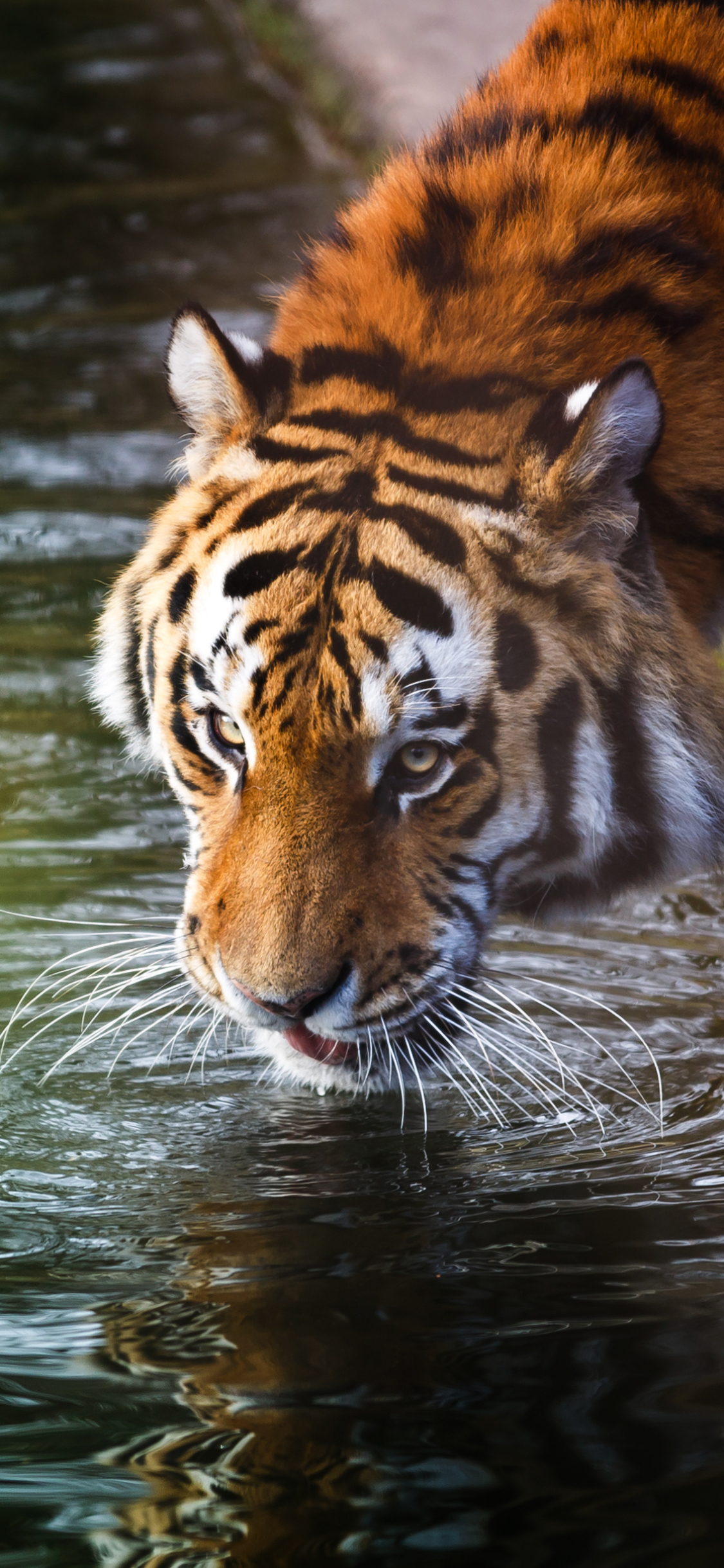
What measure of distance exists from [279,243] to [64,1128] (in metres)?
4.72

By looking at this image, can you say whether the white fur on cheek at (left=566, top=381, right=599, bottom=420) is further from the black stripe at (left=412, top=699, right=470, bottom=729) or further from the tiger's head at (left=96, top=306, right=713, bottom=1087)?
the black stripe at (left=412, top=699, right=470, bottom=729)

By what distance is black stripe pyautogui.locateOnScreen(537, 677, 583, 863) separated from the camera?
2.15 meters

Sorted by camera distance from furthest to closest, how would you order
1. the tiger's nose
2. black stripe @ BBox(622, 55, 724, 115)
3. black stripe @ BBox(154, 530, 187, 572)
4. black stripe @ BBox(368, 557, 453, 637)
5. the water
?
black stripe @ BBox(622, 55, 724, 115) → black stripe @ BBox(154, 530, 187, 572) → black stripe @ BBox(368, 557, 453, 637) → the tiger's nose → the water

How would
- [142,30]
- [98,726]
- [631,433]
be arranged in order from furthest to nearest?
[142,30] < [98,726] < [631,433]

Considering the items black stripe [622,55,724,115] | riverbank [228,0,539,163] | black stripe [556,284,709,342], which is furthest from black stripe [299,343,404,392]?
riverbank [228,0,539,163]

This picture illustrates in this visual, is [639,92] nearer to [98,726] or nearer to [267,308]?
[98,726]

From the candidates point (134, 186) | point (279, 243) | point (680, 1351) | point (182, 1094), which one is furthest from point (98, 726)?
point (134, 186)

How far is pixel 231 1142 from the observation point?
234 centimetres

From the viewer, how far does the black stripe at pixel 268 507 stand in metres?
2.14

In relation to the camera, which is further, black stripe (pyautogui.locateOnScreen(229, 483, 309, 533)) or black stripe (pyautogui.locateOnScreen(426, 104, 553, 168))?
black stripe (pyautogui.locateOnScreen(426, 104, 553, 168))

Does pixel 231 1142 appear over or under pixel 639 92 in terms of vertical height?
under

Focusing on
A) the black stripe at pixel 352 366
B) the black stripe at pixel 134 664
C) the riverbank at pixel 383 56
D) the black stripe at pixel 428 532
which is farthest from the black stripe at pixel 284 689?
the riverbank at pixel 383 56

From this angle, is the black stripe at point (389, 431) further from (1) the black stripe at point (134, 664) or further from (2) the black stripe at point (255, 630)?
(1) the black stripe at point (134, 664)

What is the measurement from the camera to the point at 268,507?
84.9 inches
